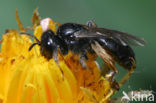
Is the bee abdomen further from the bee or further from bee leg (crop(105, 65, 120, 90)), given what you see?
bee leg (crop(105, 65, 120, 90))

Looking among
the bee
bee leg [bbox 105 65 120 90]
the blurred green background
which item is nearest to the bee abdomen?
the bee

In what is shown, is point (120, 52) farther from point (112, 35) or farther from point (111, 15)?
point (111, 15)

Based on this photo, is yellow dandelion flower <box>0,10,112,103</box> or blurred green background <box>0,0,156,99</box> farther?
blurred green background <box>0,0,156,99</box>

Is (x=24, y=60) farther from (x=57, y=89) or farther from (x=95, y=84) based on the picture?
(x=95, y=84)

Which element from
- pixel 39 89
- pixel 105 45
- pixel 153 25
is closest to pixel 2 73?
pixel 39 89

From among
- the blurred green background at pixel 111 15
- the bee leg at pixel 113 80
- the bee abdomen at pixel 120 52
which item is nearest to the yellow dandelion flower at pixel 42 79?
the bee leg at pixel 113 80

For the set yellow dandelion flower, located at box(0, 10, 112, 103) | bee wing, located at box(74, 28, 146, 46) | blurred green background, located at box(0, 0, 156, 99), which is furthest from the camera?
blurred green background, located at box(0, 0, 156, 99)

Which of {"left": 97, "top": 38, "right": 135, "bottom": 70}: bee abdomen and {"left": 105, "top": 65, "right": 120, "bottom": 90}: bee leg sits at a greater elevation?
{"left": 97, "top": 38, "right": 135, "bottom": 70}: bee abdomen

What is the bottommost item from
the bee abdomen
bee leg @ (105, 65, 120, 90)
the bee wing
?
bee leg @ (105, 65, 120, 90)

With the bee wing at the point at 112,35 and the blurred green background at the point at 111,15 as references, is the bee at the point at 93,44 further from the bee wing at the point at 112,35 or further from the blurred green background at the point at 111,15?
the blurred green background at the point at 111,15
